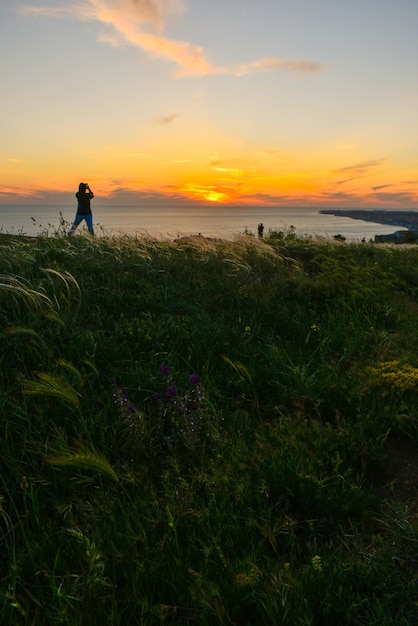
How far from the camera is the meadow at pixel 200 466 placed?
6.28ft

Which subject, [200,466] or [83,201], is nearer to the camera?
[200,466]

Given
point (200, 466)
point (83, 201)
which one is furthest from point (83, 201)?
point (200, 466)

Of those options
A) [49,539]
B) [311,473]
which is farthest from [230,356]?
[49,539]

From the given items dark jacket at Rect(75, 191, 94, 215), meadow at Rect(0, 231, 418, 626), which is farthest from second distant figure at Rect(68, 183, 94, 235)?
meadow at Rect(0, 231, 418, 626)

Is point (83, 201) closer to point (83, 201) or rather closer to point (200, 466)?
point (83, 201)

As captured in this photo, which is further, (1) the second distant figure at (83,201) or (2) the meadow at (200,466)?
(1) the second distant figure at (83,201)

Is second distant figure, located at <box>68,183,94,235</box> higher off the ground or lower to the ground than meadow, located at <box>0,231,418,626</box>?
higher

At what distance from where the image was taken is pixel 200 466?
2.87 metres

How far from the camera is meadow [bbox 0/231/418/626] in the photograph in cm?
191

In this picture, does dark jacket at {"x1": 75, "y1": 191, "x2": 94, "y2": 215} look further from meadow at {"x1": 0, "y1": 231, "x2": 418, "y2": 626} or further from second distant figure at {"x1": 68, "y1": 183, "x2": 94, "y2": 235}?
meadow at {"x1": 0, "y1": 231, "x2": 418, "y2": 626}

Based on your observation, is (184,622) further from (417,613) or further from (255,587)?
(417,613)

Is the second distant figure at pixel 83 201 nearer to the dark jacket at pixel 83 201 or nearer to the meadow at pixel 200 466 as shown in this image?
the dark jacket at pixel 83 201

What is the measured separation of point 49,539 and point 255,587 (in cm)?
110

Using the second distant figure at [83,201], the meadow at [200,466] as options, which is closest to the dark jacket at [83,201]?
the second distant figure at [83,201]
